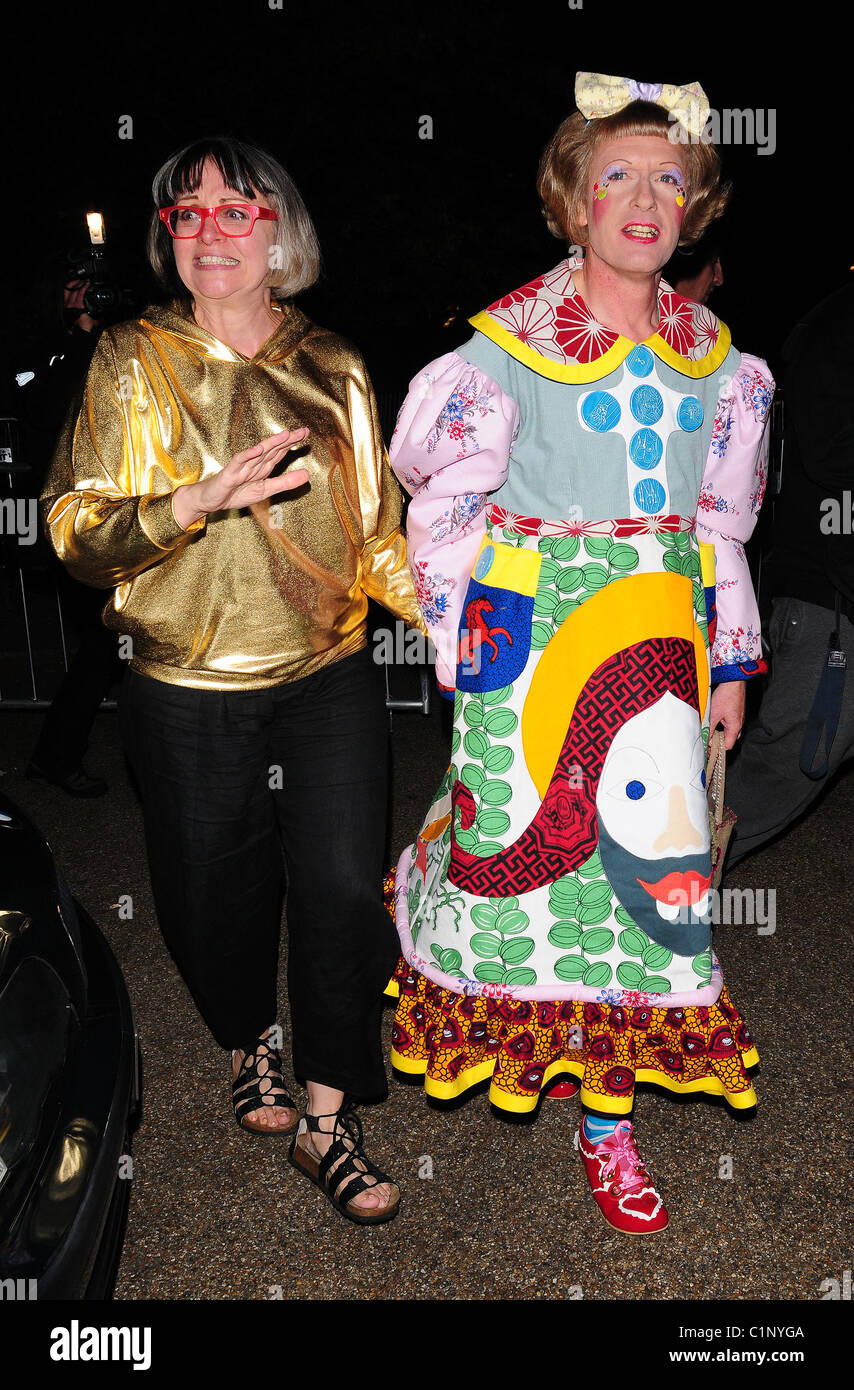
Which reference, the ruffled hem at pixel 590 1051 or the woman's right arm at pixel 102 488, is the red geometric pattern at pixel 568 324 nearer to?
the woman's right arm at pixel 102 488

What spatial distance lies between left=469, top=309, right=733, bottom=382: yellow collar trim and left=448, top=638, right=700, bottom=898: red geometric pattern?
0.60 m

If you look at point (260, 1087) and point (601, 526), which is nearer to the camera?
point (601, 526)

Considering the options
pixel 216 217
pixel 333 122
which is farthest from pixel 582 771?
pixel 333 122

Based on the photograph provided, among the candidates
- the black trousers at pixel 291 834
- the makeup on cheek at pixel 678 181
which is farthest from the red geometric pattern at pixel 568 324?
the black trousers at pixel 291 834

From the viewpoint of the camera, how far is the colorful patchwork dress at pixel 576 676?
2645 millimetres

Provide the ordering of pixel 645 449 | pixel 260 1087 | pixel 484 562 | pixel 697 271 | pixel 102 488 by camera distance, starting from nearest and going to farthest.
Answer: pixel 102 488 < pixel 645 449 < pixel 484 562 < pixel 260 1087 < pixel 697 271

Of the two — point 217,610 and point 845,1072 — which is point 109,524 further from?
point 845,1072

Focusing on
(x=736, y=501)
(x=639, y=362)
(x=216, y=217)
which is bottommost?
(x=736, y=501)

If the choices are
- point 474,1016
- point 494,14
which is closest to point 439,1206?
point 474,1016

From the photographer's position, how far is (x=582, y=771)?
2684 mm

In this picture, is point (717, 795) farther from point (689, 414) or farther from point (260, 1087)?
point (260, 1087)

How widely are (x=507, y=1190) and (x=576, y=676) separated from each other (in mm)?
1266
